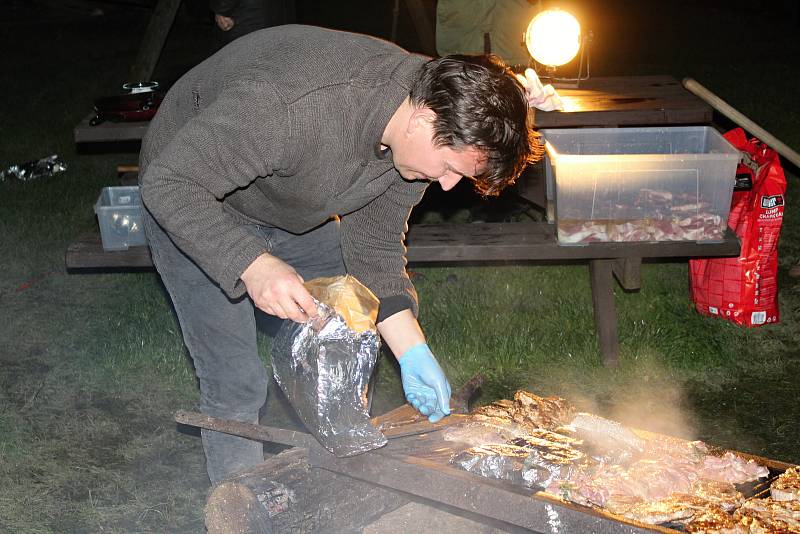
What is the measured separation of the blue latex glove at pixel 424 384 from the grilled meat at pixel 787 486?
3.24 feet

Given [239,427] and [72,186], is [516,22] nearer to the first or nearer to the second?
[72,186]

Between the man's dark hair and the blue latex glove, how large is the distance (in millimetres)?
766

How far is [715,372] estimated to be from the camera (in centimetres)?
445

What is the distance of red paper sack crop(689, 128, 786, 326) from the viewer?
→ 448 cm

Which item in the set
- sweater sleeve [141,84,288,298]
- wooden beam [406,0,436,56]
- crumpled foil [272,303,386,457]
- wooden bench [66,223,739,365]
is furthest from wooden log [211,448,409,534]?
wooden beam [406,0,436,56]

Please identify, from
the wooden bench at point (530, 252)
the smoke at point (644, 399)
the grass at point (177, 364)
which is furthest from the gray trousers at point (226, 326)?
the smoke at point (644, 399)

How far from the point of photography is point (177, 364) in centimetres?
454

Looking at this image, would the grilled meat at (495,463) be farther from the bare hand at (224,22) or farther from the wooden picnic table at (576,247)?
the bare hand at (224,22)

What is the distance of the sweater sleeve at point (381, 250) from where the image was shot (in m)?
2.85

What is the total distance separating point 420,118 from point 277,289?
58cm

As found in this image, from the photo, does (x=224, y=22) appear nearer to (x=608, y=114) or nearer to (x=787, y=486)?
(x=608, y=114)

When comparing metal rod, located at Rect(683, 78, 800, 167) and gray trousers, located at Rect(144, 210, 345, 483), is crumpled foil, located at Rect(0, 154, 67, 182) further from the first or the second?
metal rod, located at Rect(683, 78, 800, 167)

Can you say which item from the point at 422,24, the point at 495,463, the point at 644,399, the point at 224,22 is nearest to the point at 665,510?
the point at 495,463

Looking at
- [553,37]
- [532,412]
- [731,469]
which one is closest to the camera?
[731,469]
